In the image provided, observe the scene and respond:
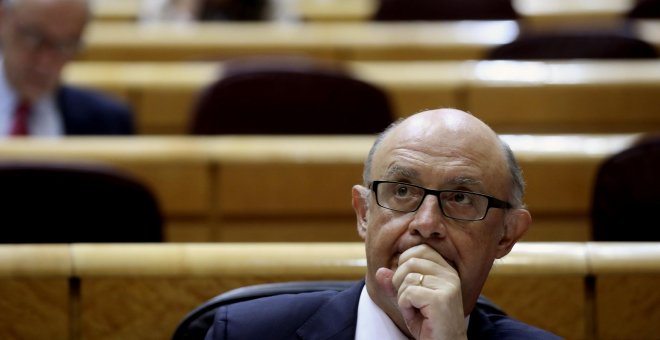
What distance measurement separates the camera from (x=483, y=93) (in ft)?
4.68

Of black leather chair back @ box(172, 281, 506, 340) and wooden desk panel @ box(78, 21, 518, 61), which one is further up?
black leather chair back @ box(172, 281, 506, 340)

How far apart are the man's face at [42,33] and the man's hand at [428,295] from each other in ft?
2.66

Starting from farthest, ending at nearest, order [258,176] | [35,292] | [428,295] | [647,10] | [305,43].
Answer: [647,10] → [305,43] → [258,176] → [35,292] → [428,295]

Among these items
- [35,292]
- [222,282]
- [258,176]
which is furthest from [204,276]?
[258,176]

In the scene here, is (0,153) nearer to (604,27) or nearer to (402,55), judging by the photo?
(402,55)

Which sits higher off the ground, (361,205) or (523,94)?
(361,205)

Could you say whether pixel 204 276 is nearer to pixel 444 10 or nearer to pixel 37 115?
pixel 37 115

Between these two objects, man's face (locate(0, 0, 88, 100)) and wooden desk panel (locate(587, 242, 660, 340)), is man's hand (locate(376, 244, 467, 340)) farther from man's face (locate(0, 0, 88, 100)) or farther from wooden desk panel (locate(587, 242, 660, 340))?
man's face (locate(0, 0, 88, 100))

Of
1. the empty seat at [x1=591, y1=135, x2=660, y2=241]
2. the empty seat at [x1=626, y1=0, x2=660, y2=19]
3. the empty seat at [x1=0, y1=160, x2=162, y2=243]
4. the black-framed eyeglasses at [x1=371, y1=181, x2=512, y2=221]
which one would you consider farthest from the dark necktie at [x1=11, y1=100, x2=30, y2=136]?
the empty seat at [x1=626, y1=0, x2=660, y2=19]

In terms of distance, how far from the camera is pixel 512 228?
25.0 inches

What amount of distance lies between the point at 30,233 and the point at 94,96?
491 mm

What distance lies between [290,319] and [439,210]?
0.11 metres

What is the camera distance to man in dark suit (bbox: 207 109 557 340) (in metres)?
0.58

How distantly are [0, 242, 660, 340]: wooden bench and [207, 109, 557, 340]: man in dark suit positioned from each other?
4.7 inches
